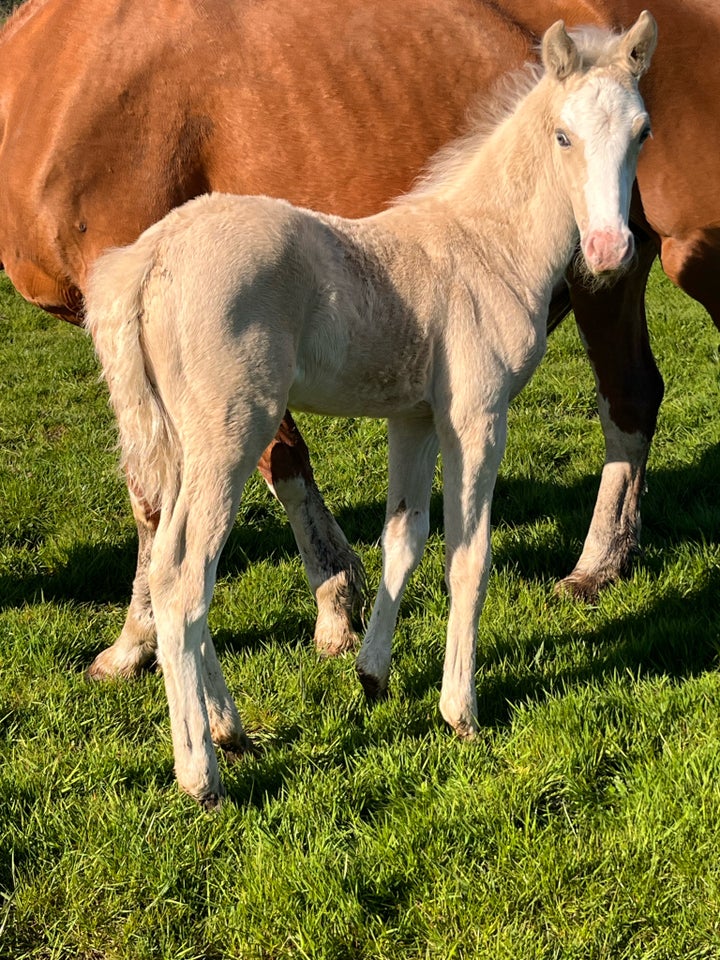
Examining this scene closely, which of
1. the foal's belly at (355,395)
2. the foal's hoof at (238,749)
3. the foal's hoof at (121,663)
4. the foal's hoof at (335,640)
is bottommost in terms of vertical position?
the foal's hoof at (335,640)

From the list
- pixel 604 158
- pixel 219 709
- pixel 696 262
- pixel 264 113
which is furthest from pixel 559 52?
pixel 219 709

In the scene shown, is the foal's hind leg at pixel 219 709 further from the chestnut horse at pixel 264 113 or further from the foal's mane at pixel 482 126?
the foal's mane at pixel 482 126

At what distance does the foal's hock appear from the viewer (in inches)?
99.0

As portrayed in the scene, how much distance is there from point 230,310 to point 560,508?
3071 millimetres

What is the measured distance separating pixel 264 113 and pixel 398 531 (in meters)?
1.66

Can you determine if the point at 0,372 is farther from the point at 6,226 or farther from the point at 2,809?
the point at 2,809

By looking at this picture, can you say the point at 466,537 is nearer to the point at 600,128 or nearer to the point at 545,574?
the point at 600,128

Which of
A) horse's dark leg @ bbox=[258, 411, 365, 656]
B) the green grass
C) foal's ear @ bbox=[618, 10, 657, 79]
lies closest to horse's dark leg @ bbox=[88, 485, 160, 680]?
the green grass

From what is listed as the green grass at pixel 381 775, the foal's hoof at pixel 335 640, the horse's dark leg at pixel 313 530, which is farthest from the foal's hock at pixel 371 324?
the horse's dark leg at pixel 313 530

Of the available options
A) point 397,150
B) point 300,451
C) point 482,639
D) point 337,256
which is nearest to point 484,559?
point 482,639

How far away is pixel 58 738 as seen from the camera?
3146 millimetres

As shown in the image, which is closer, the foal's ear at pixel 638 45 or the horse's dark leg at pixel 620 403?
the foal's ear at pixel 638 45

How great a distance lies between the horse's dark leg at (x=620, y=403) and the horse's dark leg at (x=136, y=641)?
6.18 ft

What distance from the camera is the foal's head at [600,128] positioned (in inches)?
103
